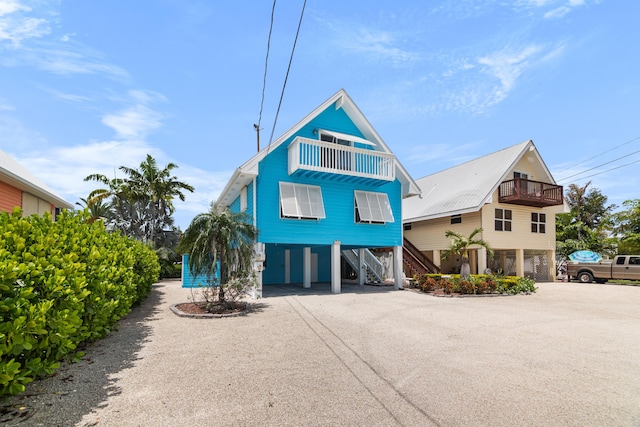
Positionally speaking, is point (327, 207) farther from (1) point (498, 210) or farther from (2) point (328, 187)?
(1) point (498, 210)

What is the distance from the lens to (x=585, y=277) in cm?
2350

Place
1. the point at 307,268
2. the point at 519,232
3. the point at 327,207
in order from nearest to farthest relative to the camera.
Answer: the point at 327,207 → the point at 307,268 → the point at 519,232

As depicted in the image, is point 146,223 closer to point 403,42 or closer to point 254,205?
point 254,205

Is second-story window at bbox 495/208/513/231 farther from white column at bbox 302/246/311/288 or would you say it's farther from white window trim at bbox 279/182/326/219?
white window trim at bbox 279/182/326/219

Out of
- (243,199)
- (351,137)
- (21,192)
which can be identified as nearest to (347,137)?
(351,137)

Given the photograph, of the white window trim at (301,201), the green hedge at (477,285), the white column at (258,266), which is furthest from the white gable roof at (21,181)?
the green hedge at (477,285)

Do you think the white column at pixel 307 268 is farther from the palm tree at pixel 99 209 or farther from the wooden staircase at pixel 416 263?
the palm tree at pixel 99 209

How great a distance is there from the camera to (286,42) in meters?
7.66

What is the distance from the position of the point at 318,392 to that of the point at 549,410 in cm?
272

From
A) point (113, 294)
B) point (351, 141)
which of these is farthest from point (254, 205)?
point (113, 294)

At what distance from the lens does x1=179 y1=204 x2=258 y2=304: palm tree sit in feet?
34.6

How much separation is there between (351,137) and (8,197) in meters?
14.6

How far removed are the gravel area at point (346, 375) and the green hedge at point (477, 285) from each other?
5974 millimetres

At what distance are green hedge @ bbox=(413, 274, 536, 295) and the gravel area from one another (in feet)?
19.6
